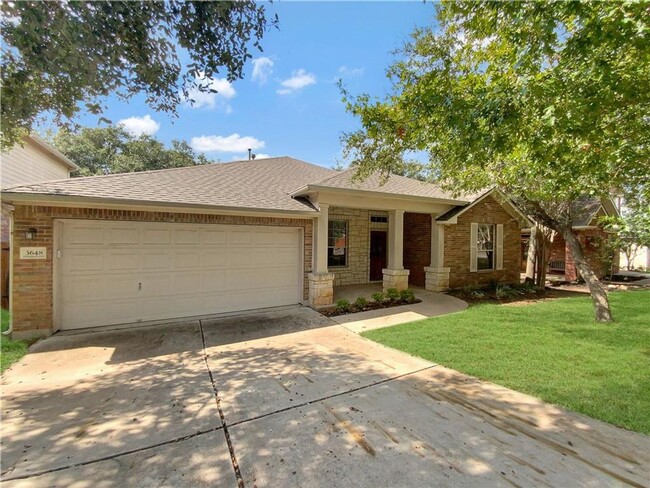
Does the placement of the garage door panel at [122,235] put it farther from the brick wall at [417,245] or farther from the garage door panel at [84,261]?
the brick wall at [417,245]

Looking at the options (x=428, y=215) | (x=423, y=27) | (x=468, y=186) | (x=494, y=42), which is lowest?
(x=428, y=215)

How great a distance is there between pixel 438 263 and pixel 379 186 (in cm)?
361

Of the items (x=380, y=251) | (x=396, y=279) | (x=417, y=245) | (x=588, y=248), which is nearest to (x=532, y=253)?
(x=588, y=248)

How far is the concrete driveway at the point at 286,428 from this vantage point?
101 inches

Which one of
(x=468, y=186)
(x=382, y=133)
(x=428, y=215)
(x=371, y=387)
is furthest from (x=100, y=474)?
(x=428, y=215)

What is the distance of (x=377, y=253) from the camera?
41.0 feet

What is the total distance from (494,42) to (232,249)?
6.86 metres

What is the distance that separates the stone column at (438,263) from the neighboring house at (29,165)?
12.4 meters

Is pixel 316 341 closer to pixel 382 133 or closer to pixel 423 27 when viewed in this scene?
pixel 382 133

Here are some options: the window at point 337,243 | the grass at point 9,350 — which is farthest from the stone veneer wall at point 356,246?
the grass at point 9,350

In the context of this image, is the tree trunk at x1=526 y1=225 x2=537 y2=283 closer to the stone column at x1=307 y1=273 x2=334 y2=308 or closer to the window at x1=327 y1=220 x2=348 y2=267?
the window at x1=327 y1=220 x2=348 y2=267

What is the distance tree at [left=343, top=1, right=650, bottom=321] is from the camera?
3.05m

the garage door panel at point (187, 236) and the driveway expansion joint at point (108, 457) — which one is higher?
the garage door panel at point (187, 236)

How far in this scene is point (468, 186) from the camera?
9.84 m
